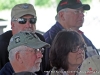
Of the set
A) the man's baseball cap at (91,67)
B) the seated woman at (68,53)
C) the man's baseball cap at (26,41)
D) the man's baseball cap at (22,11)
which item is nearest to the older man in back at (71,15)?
the man's baseball cap at (22,11)

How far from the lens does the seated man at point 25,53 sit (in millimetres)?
1907

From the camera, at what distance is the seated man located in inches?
75.1

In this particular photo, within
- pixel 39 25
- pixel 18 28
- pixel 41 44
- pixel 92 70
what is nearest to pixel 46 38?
pixel 18 28

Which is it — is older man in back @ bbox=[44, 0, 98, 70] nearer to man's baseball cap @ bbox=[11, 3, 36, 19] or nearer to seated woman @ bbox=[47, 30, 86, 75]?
man's baseball cap @ bbox=[11, 3, 36, 19]

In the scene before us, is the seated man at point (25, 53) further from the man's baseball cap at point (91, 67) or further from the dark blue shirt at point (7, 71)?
the man's baseball cap at point (91, 67)

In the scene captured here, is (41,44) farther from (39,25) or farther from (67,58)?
(39,25)

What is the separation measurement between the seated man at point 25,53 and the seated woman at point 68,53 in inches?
16.6

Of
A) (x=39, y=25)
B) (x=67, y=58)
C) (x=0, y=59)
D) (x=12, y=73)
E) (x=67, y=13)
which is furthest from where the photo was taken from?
(x=39, y=25)

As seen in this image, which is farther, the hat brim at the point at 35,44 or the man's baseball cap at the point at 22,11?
the man's baseball cap at the point at 22,11

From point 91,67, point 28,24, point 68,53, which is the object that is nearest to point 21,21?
point 28,24

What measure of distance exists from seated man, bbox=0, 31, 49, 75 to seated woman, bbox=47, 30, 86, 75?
42cm

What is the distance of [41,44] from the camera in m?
2.01

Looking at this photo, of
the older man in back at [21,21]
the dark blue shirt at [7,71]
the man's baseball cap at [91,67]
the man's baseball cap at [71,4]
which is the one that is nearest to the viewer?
the man's baseball cap at [91,67]

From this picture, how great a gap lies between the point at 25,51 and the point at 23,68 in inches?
4.2
